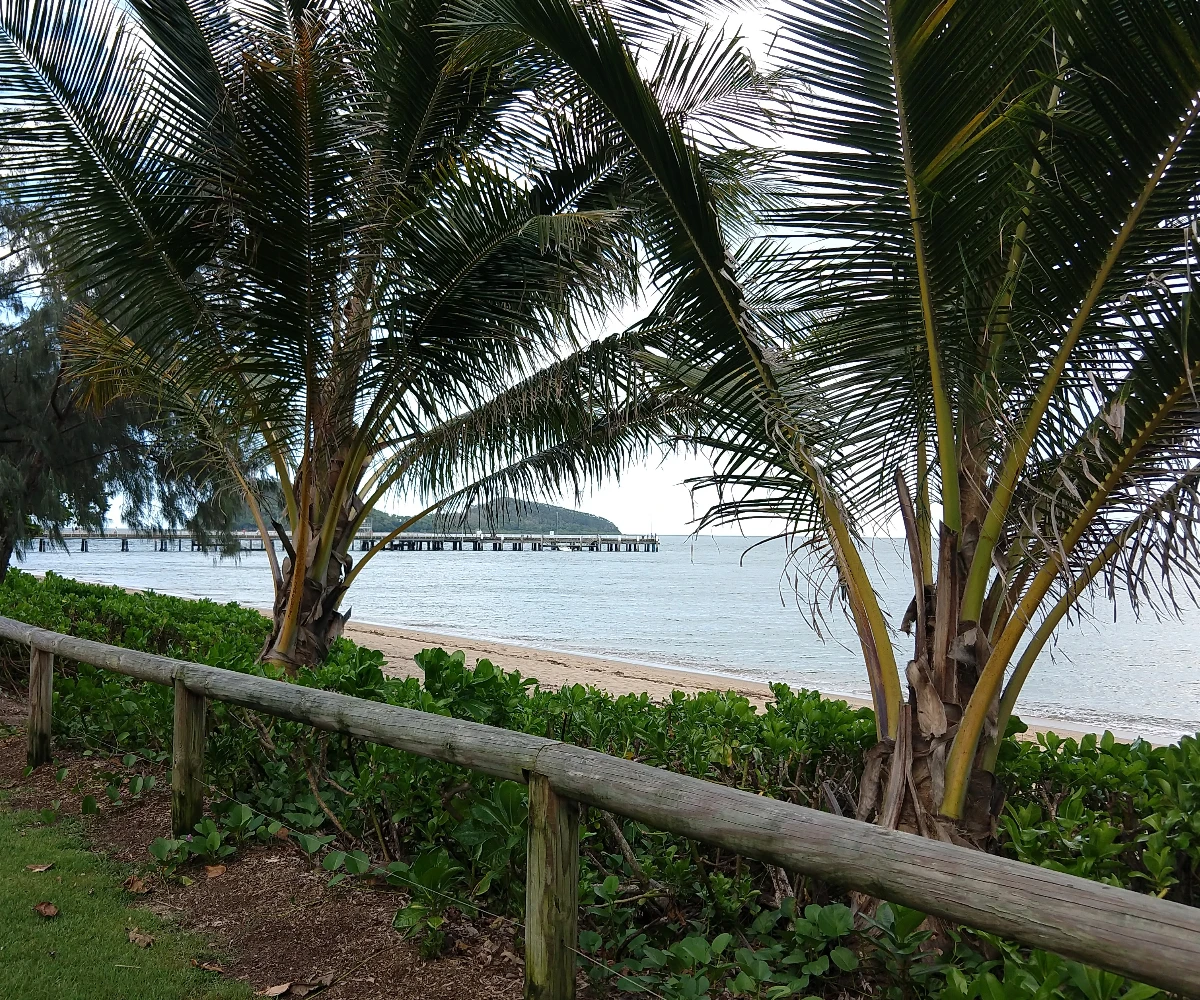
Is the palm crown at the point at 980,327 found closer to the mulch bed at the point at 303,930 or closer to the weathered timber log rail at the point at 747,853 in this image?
the weathered timber log rail at the point at 747,853

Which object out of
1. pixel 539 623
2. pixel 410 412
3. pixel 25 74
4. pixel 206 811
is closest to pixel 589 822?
pixel 206 811

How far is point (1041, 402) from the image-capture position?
2857mm

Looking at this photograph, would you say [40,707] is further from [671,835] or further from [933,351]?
[933,351]

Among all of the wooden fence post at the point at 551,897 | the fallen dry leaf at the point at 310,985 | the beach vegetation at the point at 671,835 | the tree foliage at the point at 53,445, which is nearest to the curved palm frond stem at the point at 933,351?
the beach vegetation at the point at 671,835

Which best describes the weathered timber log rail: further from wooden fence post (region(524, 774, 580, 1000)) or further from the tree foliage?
the tree foliage

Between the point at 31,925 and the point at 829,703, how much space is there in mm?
3353

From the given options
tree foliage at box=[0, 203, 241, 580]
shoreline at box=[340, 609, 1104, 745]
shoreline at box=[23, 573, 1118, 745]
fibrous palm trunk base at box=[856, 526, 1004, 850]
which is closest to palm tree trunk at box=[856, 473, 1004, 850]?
fibrous palm trunk base at box=[856, 526, 1004, 850]

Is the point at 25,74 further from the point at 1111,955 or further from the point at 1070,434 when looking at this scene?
the point at 1111,955

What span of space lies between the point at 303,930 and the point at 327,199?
3668 millimetres

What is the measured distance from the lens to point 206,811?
4070 millimetres

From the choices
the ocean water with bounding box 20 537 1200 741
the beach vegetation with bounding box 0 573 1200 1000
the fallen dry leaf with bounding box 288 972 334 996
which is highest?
the beach vegetation with bounding box 0 573 1200 1000

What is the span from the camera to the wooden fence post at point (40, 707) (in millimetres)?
4941

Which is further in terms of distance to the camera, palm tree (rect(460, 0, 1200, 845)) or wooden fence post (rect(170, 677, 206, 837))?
wooden fence post (rect(170, 677, 206, 837))

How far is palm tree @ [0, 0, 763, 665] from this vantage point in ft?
15.4
